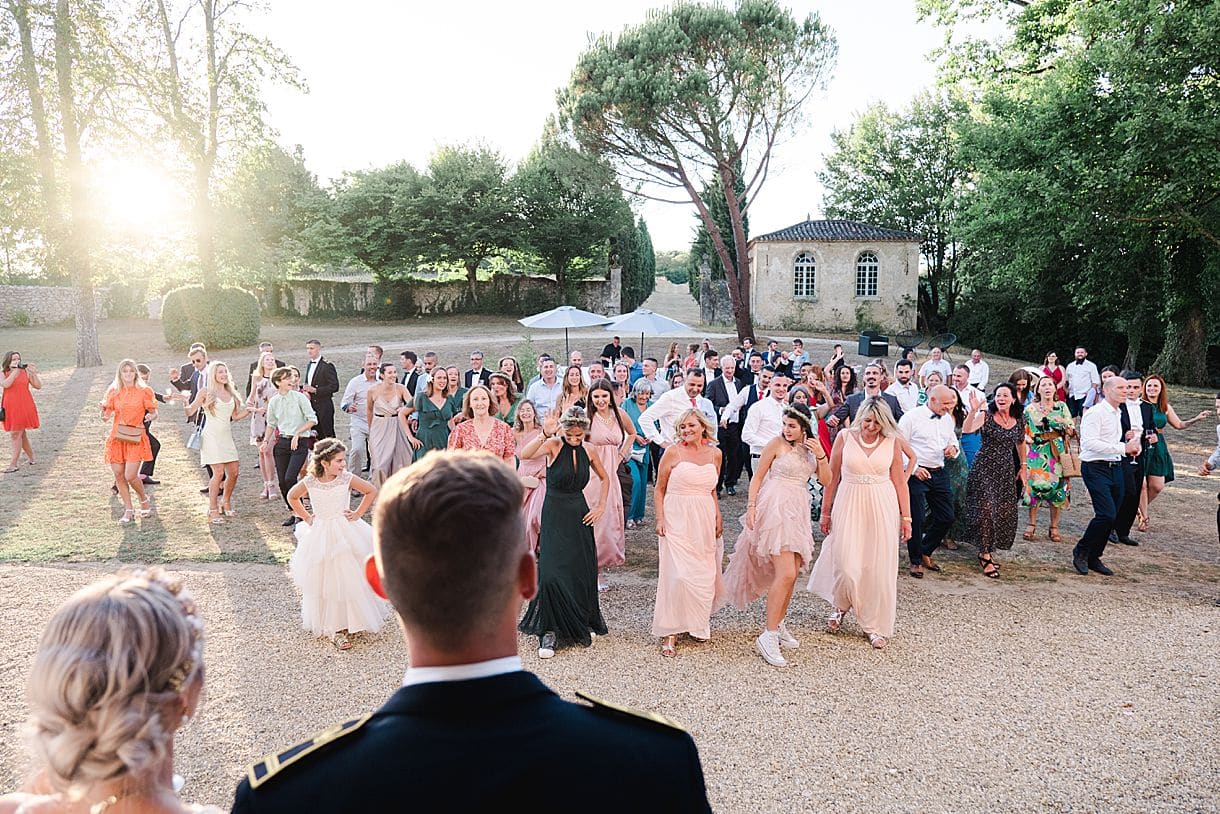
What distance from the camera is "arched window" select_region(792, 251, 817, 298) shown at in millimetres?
35344

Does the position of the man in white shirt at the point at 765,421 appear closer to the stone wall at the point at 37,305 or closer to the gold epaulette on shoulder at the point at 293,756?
the gold epaulette on shoulder at the point at 293,756

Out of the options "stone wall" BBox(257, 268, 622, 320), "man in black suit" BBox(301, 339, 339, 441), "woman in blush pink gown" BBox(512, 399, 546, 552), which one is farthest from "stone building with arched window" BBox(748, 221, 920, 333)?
"woman in blush pink gown" BBox(512, 399, 546, 552)

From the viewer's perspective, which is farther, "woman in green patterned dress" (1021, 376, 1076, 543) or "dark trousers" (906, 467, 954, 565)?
"woman in green patterned dress" (1021, 376, 1076, 543)

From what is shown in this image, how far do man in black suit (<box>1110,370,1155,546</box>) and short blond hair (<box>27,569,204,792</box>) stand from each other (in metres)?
8.49

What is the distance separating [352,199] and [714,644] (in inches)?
1348

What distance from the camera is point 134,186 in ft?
85.1

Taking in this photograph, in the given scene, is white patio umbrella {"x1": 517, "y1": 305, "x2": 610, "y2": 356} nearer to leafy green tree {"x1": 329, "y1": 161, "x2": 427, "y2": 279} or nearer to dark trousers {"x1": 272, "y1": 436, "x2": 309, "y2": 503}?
dark trousers {"x1": 272, "y1": 436, "x2": 309, "y2": 503}

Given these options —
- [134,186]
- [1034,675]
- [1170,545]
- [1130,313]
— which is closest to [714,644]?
[1034,675]

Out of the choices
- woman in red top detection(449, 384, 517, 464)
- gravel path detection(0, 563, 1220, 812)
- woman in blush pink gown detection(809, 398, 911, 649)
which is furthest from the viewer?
woman in red top detection(449, 384, 517, 464)

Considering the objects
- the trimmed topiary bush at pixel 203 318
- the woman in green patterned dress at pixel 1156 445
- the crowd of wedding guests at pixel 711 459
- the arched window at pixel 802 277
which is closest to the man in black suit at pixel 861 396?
the crowd of wedding guests at pixel 711 459

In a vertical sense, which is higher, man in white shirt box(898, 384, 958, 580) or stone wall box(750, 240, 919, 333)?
stone wall box(750, 240, 919, 333)

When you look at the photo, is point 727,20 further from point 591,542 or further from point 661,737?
point 661,737

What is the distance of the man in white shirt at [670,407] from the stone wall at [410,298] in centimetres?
2912

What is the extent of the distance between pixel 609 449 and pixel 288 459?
4095 mm
